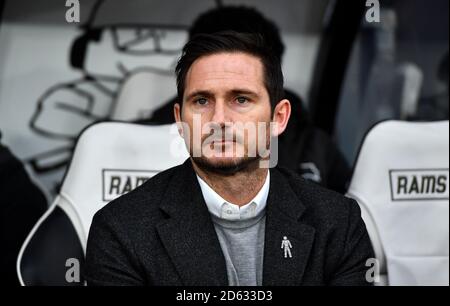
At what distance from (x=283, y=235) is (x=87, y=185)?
0.63 m

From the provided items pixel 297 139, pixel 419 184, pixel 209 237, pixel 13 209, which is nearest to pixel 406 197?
pixel 419 184

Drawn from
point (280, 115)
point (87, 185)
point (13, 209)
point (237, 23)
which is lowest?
point (13, 209)

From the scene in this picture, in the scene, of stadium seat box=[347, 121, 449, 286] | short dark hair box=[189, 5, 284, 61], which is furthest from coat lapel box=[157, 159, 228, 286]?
short dark hair box=[189, 5, 284, 61]

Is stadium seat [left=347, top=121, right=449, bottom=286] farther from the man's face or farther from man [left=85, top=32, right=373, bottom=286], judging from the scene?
the man's face

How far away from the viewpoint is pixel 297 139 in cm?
246

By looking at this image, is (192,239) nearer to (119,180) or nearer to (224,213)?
(224,213)

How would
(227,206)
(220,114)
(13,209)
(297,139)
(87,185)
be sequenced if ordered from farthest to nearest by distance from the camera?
(297,139)
(13,209)
(87,185)
(227,206)
(220,114)

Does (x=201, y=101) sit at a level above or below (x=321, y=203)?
above

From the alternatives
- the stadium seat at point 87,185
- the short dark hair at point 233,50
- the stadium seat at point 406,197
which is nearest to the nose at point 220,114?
the short dark hair at point 233,50

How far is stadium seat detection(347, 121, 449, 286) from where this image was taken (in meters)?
2.01

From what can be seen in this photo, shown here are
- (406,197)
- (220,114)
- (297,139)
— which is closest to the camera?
(220,114)

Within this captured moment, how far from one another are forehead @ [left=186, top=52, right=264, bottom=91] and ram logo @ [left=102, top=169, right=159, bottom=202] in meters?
0.55
